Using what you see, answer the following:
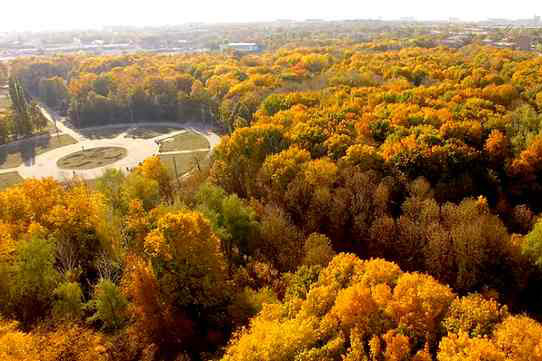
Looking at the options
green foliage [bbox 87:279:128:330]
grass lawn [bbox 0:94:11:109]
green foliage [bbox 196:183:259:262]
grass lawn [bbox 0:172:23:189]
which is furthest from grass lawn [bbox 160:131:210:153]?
grass lawn [bbox 0:94:11:109]

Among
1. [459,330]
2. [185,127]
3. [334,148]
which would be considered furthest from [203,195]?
[185,127]

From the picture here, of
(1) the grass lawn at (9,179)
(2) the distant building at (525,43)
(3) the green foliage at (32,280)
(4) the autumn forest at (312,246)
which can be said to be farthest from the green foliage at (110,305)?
(2) the distant building at (525,43)

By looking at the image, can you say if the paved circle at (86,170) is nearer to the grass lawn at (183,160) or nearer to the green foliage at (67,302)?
the grass lawn at (183,160)

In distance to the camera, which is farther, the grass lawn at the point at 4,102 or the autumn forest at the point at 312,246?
the grass lawn at the point at 4,102

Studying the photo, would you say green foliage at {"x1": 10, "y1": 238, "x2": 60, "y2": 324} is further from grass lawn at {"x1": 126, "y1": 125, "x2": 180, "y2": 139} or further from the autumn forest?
grass lawn at {"x1": 126, "y1": 125, "x2": 180, "y2": 139}

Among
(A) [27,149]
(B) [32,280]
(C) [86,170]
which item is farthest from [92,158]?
(B) [32,280]

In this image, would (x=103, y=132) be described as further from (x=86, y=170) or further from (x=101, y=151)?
(x=86, y=170)
